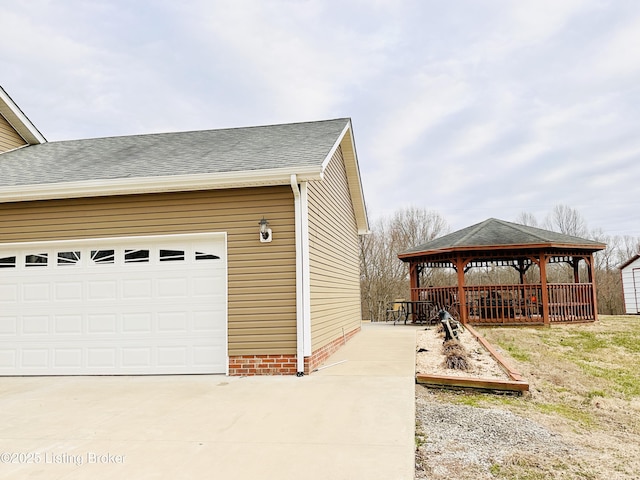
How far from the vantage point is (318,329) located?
686cm

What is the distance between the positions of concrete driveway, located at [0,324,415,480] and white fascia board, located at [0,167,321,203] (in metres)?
2.63

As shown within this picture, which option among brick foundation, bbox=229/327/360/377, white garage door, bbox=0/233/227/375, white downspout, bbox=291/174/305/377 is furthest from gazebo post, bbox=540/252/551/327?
white garage door, bbox=0/233/227/375

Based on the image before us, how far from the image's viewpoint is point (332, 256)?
8641mm

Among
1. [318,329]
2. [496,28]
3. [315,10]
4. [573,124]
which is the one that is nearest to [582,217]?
[573,124]

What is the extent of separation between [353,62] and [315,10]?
175 inches

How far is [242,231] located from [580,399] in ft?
15.6

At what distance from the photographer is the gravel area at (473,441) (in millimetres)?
3123

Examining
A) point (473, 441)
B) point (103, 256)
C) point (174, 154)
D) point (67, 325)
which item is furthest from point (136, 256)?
point (473, 441)

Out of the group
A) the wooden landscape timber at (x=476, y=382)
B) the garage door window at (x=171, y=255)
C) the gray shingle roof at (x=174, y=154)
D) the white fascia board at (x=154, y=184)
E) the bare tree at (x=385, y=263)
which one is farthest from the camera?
the bare tree at (x=385, y=263)

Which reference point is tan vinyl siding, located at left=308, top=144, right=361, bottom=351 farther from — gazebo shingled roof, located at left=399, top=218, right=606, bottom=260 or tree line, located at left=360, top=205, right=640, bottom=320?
tree line, located at left=360, top=205, right=640, bottom=320

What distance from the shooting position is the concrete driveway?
2.97 meters

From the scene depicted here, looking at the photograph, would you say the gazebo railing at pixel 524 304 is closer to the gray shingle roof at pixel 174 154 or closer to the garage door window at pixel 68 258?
the gray shingle roof at pixel 174 154

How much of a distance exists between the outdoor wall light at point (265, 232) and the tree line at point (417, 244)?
1801cm

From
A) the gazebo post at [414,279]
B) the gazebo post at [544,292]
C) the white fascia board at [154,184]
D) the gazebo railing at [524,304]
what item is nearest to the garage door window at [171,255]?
the white fascia board at [154,184]
